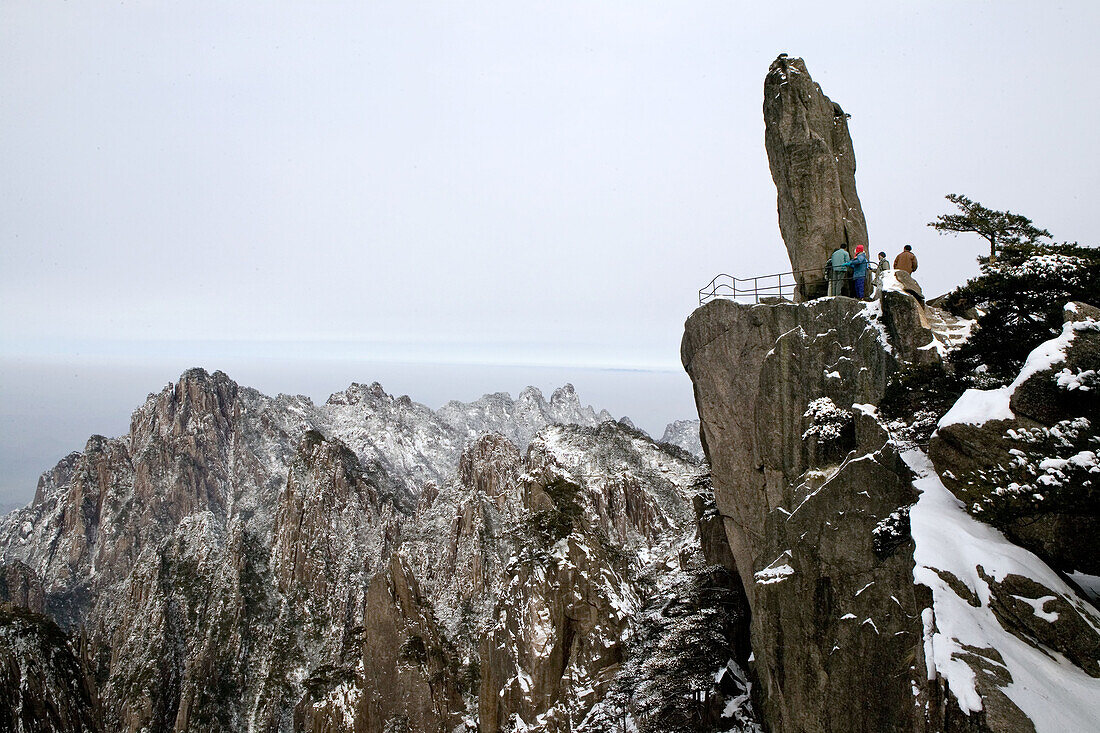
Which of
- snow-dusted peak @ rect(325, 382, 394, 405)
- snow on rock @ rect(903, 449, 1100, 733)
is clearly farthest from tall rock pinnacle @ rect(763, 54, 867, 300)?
Answer: snow-dusted peak @ rect(325, 382, 394, 405)

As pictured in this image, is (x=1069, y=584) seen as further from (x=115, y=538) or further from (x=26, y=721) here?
(x=115, y=538)

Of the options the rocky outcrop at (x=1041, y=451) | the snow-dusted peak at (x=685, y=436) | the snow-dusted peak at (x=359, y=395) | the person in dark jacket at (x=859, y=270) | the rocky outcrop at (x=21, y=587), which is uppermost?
the person in dark jacket at (x=859, y=270)

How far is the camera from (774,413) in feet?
70.5

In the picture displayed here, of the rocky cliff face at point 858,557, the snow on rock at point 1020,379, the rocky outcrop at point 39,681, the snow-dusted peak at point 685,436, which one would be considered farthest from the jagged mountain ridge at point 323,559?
the snow-dusted peak at point 685,436

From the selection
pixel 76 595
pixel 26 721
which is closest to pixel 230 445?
pixel 76 595

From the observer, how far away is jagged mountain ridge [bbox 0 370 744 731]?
119 feet

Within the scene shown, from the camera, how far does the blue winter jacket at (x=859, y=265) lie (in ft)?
68.0

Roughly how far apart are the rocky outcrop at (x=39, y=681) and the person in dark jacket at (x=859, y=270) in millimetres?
54738

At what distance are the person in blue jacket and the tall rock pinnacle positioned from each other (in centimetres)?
201

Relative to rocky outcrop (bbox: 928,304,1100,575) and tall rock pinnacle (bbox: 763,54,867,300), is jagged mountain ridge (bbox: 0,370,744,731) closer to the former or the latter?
rocky outcrop (bbox: 928,304,1100,575)

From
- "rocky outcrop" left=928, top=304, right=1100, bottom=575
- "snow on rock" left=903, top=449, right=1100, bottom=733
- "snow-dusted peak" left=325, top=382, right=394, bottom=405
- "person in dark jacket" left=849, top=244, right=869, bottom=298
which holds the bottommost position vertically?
"snow-dusted peak" left=325, top=382, right=394, bottom=405

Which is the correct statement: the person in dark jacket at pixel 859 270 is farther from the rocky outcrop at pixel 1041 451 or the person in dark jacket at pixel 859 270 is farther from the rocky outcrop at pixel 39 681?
the rocky outcrop at pixel 39 681

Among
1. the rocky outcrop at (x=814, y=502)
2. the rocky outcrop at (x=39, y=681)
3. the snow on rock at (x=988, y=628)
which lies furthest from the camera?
the rocky outcrop at (x=39, y=681)

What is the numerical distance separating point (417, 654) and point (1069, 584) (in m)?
42.9
